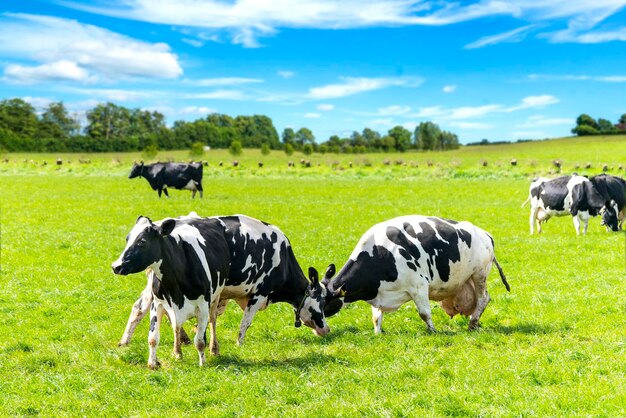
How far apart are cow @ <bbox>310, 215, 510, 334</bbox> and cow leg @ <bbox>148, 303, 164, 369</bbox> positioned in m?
3.19

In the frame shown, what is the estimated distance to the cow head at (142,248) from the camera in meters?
7.94

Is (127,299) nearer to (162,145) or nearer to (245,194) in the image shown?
(245,194)

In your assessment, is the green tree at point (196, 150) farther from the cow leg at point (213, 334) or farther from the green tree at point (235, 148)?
the cow leg at point (213, 334)

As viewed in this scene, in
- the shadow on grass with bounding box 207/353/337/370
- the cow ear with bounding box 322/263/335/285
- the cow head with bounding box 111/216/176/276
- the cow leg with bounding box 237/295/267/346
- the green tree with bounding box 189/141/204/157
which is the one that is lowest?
the shadow on grass with bounding box 207/353/337/370

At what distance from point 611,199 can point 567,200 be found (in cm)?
196

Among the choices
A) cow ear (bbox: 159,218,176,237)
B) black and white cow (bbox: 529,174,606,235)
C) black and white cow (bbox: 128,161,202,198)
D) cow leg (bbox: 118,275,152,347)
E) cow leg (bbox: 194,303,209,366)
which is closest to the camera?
cow ear (bbox: 159,218,176,237)

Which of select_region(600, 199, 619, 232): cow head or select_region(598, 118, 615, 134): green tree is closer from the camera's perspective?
select_region(600, 199, 619, 232): cow head

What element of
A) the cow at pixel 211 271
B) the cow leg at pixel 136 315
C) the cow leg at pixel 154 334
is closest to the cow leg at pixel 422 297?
the cow at pixel 211 271

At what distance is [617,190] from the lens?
23.9m

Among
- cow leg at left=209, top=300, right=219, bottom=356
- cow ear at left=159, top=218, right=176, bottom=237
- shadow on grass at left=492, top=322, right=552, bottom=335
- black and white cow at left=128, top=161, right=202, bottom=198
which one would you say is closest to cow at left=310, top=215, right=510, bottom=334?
shadow on grass at left=492, top=322, right=552, bottom=335

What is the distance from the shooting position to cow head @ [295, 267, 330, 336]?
34.3 ft

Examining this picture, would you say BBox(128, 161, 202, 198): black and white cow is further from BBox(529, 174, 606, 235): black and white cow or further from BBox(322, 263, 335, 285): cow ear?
BBox(322, 263, 335, 285): cow ear

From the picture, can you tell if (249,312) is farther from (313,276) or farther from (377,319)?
(377,319)

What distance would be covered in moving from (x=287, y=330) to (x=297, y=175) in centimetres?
5098
